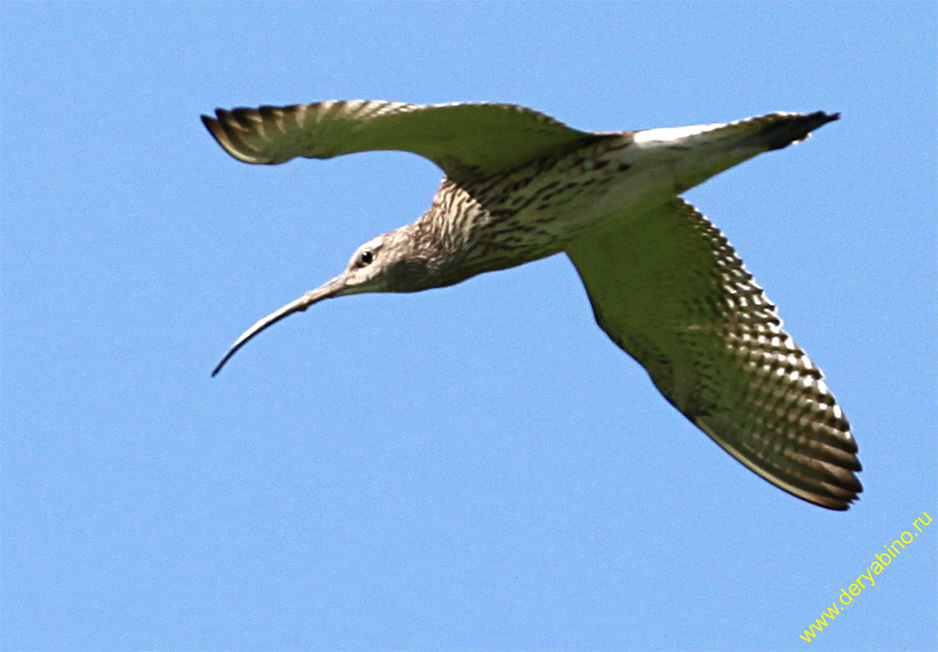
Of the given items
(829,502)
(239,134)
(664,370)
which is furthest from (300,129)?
(829,502)

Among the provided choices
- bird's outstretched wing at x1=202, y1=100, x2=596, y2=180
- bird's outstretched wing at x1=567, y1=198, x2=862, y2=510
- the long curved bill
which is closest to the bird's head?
the long curved bill

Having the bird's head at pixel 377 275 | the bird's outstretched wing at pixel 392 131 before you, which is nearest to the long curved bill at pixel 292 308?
the bird's head at pixel 377 275

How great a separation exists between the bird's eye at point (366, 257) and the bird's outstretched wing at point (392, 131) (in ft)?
2.61

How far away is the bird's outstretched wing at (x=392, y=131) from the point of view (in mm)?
7789

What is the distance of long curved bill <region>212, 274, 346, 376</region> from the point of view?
9195 mm

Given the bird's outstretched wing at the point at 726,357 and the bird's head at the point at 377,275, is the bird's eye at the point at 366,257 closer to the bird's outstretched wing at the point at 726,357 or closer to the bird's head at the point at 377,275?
the bird's head at the point at 377,275

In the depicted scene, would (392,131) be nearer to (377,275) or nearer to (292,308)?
(377,275)

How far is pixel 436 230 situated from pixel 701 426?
2289 millimetres

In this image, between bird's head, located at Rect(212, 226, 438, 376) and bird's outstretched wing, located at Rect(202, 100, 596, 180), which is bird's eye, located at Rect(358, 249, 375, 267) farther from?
bird's outstretched wing, located at Rect(202, 100, 596, 180)

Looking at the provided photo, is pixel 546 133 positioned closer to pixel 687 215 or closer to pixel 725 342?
pixel 687 215

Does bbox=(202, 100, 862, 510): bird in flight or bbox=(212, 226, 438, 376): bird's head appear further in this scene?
bbox=(212, 226, 438, 376): bird's head

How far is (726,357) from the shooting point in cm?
995

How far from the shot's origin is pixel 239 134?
804 centimetres

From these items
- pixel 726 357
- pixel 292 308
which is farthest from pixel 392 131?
pixel 726 357
